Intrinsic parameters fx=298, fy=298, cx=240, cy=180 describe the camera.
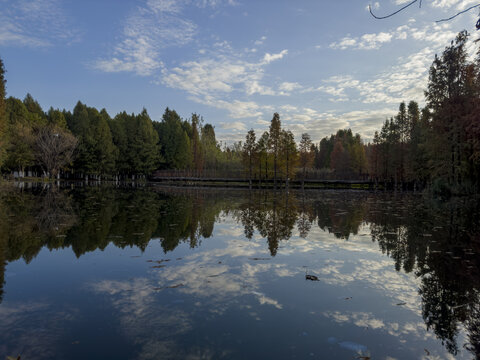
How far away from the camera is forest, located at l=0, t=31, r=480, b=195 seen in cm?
3114

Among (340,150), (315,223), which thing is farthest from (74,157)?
(340,150)

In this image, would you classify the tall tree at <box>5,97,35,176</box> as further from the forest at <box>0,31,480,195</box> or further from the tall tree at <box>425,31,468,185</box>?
the tall tree at <box>425,31,468,185</box>

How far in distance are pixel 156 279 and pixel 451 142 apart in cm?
3536

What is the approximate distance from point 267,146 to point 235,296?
53.5 metres

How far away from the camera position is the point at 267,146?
57500 millimetres

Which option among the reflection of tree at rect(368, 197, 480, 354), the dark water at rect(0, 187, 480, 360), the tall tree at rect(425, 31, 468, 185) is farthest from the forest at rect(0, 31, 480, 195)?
the dark water at rect(0, 187, 480, 360)

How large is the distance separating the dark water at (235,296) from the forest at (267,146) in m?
20.6

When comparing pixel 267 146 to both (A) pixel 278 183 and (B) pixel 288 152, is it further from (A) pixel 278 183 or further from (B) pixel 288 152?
(A) pixel 278 183

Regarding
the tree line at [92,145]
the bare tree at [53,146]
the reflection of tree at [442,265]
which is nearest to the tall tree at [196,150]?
the tree line at [92,145]

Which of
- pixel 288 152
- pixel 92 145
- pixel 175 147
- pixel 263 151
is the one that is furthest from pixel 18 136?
pixel 288 152

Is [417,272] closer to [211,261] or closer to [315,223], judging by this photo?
[211,261]

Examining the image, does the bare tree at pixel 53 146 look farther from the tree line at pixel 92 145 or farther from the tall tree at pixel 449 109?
the tall tree at pixel 449 109

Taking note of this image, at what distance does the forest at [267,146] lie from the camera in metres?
31.1

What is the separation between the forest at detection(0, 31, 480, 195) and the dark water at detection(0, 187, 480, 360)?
20.6 m
